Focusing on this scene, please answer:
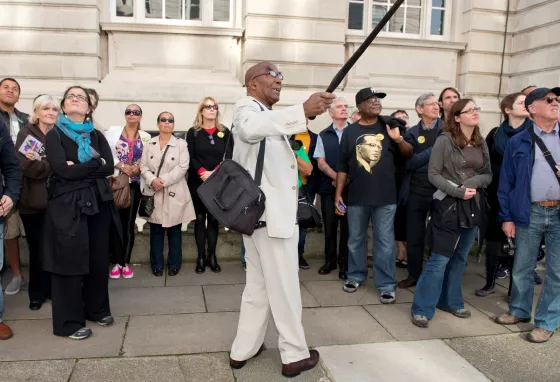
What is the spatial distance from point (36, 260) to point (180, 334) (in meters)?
1.84

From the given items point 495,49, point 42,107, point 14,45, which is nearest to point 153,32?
point 14,45

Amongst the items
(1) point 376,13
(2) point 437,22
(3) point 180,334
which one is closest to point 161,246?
(3) point 180,334

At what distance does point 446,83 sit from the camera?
1052cm

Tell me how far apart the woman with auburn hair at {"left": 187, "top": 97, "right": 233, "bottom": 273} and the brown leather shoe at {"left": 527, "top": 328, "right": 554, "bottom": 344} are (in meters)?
3.53

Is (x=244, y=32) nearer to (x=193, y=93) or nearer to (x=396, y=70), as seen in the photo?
(x=193, y=93)

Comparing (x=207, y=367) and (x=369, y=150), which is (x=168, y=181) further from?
(x=207, y=367)

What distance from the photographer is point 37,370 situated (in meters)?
3.53

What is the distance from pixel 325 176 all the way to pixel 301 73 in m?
3.92

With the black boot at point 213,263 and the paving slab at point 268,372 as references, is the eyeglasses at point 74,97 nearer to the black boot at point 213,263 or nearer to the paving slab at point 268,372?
the paving slab at point 268,372

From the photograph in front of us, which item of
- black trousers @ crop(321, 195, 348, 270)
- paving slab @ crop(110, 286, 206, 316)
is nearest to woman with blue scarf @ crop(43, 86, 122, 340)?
paving slab @ crop(110, 286, 206, 316)

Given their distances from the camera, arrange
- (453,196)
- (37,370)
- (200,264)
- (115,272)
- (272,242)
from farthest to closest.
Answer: (200,264) < (115,272) < (453,196) < (37,370) < (272,242)

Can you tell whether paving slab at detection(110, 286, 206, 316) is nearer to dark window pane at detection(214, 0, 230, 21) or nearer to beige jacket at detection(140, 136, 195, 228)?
beige jacket at detection(140, 136, 195, 228)

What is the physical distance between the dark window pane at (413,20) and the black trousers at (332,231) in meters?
6.07

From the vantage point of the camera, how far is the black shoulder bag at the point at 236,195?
127 inches
